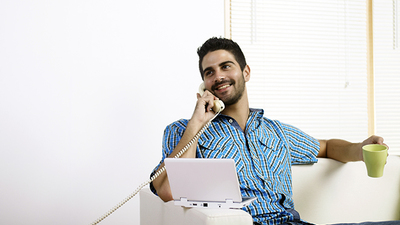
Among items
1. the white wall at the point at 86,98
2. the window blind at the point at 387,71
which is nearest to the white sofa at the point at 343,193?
the white wall at the point at 86,98

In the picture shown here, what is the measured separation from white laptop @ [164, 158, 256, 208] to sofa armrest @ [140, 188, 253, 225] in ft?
0.15

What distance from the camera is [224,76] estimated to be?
200cm

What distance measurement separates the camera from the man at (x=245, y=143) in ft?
5.75

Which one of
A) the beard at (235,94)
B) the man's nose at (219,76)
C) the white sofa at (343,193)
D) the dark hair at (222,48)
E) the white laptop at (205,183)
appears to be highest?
the dark hair at (222,48)

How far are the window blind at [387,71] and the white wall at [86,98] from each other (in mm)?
1727

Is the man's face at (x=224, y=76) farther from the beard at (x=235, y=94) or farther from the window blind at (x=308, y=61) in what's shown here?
the window blind at (x=308, y=61)

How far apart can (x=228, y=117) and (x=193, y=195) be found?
66 cm

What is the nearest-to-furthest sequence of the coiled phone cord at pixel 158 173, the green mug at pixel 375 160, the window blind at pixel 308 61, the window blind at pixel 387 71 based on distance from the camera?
the coiled phone cord at pixel 158 173
the green mug at pixel 375 160
the window blind at pixel 308 61
the window blind at pixel 387 71

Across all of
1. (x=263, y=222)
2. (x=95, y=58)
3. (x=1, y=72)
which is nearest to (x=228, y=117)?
(x=263, y=222)

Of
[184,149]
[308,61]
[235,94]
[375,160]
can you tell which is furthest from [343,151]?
[308,61]

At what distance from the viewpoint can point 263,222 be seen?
1707 millimetres

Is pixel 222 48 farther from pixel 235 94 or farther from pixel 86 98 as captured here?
pixel 86 98

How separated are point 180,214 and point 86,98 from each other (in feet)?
4.52

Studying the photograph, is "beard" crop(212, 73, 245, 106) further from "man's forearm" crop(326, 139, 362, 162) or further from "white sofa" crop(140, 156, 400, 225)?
"man's forearm" crop(326, 139, 362, 162)
